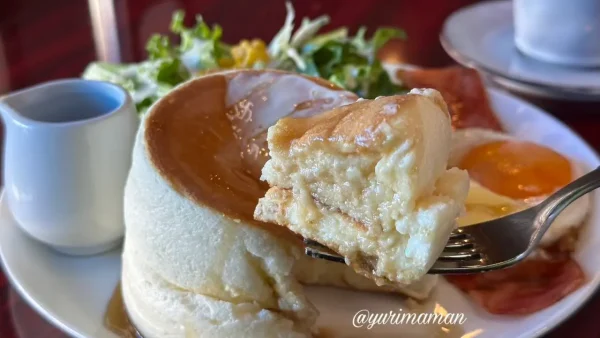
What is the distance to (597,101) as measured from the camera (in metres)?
2.23

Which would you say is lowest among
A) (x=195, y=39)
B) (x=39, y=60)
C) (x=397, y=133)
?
(x=39, y=60)

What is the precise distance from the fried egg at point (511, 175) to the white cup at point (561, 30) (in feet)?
2.46

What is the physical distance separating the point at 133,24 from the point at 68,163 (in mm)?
1748

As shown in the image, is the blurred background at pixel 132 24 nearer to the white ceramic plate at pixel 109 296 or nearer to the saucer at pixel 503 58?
the saucer at pixel 503 58

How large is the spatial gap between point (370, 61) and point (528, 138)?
0.71 metres

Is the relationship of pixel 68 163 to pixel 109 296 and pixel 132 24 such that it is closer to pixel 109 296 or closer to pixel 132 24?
pixel 109 296

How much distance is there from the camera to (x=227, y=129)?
142 centimetres

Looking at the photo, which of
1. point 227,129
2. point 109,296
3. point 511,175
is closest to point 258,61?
point 227,129

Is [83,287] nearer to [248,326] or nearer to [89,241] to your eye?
[89,241]

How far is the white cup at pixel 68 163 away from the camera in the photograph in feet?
4.88

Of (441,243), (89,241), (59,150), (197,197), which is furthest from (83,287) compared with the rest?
(441,243)

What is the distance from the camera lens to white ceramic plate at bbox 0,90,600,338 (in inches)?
51.6

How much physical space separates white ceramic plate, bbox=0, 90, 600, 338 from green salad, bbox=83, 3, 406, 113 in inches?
30.3

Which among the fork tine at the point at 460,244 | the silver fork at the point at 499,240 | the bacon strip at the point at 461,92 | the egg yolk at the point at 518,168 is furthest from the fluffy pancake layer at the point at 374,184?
the bacon strip at the point at 461,92
